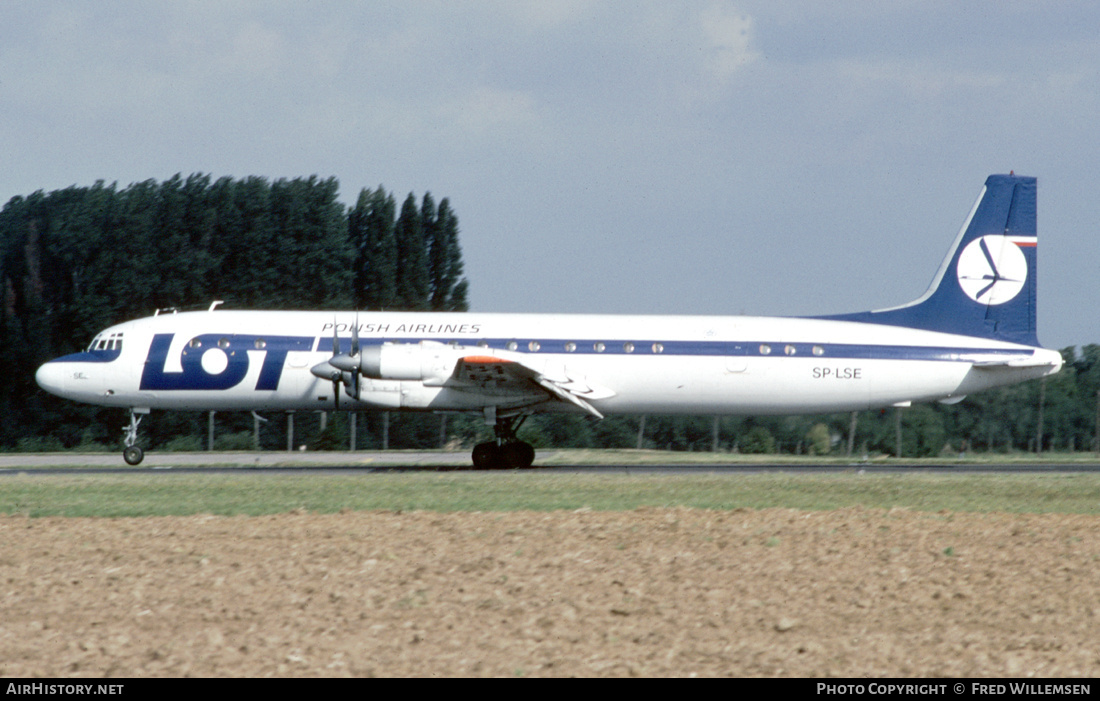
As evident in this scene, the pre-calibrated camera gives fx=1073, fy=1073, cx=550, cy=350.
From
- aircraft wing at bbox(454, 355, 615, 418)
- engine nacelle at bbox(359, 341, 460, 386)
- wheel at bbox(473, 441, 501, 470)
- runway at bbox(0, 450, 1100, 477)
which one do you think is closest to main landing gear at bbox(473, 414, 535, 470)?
wheel at bbox(473, 441, 501, 470)

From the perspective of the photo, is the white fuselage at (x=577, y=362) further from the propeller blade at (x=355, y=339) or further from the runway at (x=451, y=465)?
the runway at (x=451, y=465)

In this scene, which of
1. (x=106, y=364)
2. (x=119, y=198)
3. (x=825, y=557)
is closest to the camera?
(x=825, y=557)

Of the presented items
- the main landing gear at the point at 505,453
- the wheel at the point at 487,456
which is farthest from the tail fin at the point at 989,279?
the wheel at the point at 487,456

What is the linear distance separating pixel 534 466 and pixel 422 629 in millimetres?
17936

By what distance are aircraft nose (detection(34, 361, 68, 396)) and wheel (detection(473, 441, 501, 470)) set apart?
10137 millimetres

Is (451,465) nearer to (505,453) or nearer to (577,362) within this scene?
(505,453)

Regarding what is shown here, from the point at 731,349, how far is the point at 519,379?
17.4ft

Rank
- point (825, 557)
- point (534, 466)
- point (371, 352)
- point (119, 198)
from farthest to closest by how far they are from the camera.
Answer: point (119, 198) < point (534, 466) < point (371, 352) < point (825, 557)

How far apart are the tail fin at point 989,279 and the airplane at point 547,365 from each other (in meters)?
0.24

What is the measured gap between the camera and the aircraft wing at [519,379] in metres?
23.8

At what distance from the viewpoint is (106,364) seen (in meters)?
25.8

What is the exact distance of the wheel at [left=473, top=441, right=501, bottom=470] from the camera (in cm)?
2627

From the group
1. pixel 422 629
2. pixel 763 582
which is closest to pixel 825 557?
pixel 763 582
